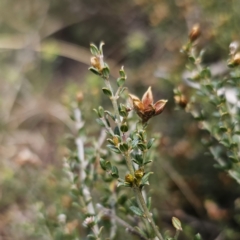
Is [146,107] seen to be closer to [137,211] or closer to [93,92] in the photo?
[137,211]

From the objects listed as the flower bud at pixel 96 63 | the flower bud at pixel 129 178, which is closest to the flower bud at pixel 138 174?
the flower bud at pixel 129 178

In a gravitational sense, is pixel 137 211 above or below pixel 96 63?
below

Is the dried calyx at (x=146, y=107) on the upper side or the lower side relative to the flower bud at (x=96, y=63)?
lower

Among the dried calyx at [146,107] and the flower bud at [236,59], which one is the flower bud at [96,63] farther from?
the flower bud at [236,59]

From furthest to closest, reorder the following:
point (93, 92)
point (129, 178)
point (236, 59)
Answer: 1. point (93, 92)
2. point (236, 59)
3. point (129, 178)

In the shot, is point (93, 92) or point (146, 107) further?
point (93, 92)

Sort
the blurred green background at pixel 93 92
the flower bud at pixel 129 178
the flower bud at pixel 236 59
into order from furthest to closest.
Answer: the blurred green background at pixel 93 92 → the flower bud at pixel 236 59 → the flower bud at pixel 129 178

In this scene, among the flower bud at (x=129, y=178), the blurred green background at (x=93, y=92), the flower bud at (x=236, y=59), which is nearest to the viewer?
the flower bud at (x=129, y=178)

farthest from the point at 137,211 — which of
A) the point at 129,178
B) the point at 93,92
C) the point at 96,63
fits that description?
the point at 93,92

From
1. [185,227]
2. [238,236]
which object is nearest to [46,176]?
[185,227]
